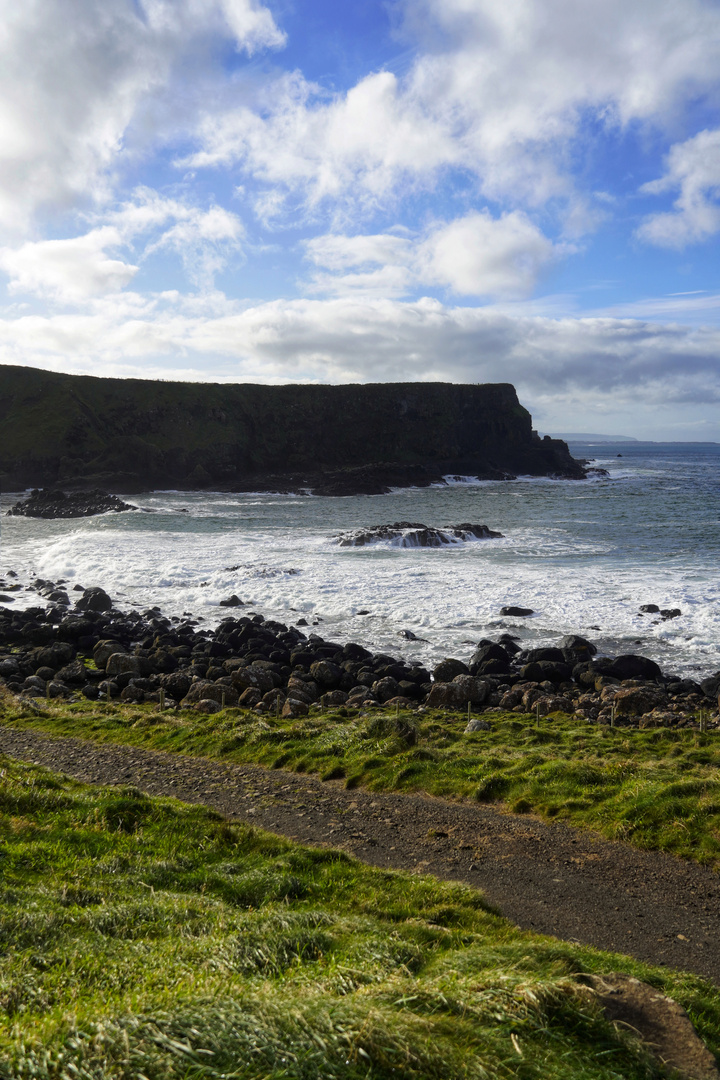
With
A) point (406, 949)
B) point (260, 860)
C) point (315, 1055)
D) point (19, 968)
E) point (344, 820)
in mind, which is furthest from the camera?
point (344, 820)

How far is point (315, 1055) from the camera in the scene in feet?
9.29

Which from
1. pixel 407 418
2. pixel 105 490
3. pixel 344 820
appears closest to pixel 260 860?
pixel 344 820

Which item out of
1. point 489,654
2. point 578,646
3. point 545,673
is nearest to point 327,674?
point 489,654

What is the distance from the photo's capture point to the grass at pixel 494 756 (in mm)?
9477

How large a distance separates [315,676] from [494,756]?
9.17 metres

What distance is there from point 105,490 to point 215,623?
5955 centimetres

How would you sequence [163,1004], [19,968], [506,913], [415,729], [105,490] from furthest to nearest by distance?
[105,490] < [415,729] < [506,913] < [19,968] < [163,1004]

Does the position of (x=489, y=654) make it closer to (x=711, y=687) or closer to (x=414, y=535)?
(x=711, y=687)

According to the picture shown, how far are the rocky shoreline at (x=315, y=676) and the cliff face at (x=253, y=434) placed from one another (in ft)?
198

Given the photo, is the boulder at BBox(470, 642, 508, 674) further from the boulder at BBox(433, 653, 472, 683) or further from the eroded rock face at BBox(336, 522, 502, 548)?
the eroded rock face at BBox(336, 522, 502, 548)

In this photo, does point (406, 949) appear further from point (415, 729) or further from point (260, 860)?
point (415, 729)

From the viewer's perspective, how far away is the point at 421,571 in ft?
117

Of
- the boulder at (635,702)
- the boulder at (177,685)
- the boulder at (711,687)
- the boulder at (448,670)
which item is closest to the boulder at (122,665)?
the boulder at (177,685)

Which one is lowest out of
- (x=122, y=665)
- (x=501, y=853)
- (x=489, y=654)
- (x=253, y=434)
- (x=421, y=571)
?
(x=122, y=665)
